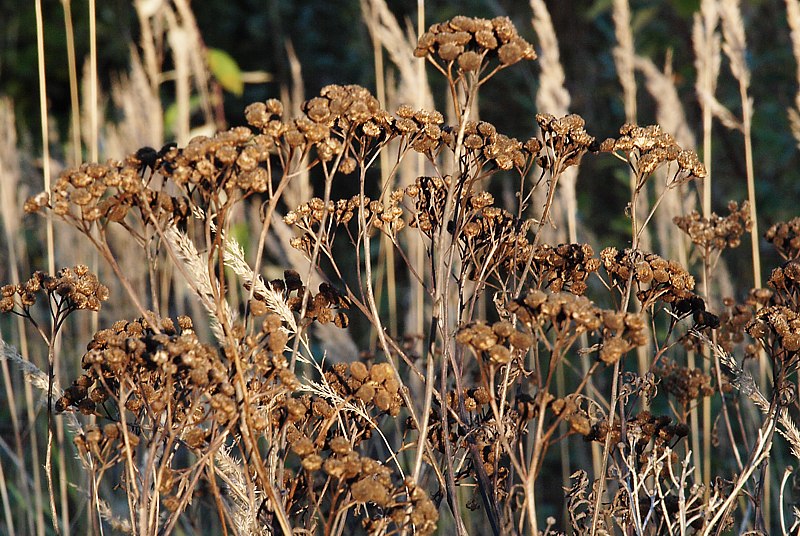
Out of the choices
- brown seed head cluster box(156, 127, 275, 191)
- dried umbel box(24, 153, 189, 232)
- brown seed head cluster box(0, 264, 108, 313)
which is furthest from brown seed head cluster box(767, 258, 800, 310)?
brown seed head cluster box(0, 264, 108, 313)

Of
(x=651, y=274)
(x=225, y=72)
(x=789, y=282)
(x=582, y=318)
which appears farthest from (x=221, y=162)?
(x=225, y=72)

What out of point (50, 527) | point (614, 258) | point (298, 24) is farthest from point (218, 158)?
point (298, 24)

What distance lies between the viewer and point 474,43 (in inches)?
50.4

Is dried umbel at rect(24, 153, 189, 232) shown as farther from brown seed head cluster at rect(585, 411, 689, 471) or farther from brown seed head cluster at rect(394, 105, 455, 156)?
brown seed head cluster at rect(585, 411, 689, 471)

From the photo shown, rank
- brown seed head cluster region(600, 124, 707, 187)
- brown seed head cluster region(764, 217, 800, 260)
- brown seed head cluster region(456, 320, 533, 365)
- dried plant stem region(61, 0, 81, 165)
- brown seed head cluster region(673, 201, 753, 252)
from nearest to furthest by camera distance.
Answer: brown seed head cluster region(456, 320, 533, 365) → brown seed head cluster region(600, 124, 707, 187) → brown seed head cluster region(764, 217, 800, 260) → brown seed head cluster region(673, 201, 753, 252) → dried plant stem region(61, 0, 81, 165)

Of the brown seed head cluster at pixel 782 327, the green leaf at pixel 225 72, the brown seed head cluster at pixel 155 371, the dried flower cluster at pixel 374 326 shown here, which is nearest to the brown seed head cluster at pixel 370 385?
the dried flower cluster at pixel 374 326

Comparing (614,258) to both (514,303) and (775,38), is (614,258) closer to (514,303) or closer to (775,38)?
(514,303)

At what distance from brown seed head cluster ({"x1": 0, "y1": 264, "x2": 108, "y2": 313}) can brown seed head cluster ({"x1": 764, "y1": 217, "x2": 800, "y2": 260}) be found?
1.18 m

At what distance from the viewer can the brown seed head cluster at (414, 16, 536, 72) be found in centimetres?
123

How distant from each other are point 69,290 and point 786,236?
125 centimetres

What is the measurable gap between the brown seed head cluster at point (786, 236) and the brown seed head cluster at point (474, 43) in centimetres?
64

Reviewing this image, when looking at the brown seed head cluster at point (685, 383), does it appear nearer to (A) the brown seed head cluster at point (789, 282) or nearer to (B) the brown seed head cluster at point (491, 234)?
(A) the brown seed head cluster at point (789, 282)

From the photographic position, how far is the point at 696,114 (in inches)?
181

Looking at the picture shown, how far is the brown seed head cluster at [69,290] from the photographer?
1307 millimetres
